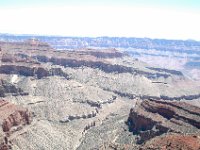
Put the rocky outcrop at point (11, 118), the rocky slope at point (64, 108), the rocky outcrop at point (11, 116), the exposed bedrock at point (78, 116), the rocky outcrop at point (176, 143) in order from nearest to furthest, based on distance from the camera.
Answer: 1. the rocky outcrop at point (176, 143)
2. the rocky outcrop at point (11, 118)
3. the rocky outcrop at point (11, 116)
4. the rocky slope at point (64, 108)
5. the exposed bedrock at point (78, 116)

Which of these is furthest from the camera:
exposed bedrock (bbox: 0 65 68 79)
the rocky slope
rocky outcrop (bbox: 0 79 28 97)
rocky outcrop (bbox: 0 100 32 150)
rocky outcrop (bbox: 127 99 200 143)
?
exposed bedrock (bbox: 0 65 68 79)

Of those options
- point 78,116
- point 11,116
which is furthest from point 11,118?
point 78,116

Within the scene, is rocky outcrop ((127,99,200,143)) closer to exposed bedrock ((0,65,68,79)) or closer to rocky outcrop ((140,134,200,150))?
rocky outcrop ((140,134,200,150))

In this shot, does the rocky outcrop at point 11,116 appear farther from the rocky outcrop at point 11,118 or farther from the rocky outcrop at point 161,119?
the rocky outcrop at point 161,119

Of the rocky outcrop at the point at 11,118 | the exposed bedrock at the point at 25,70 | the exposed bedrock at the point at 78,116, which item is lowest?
the exposed bedrock at the point at 78,116

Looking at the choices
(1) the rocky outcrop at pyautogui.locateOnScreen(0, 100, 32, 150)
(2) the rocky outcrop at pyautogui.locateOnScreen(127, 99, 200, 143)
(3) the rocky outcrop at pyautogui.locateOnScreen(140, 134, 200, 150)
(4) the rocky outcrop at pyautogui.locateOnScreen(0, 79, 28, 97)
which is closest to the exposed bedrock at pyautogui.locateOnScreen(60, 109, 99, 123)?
(4) the rocky outcrop at pyautogui.locateOnScreen(0, 79, 28, 97)

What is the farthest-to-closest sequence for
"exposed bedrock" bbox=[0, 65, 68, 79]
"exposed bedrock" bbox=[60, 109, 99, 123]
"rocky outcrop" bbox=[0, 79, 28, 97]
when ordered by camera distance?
1. "exposed bedrock" bbox=[0, 65, 68, 79]
2. "rocky outcrop" bbox=[0, 79, 28, 97]
3. "exposed bedrock" bbox=[60, 109, 99, 123]

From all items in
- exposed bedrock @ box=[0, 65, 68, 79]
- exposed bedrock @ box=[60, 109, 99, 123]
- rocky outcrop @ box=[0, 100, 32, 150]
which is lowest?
exposed bedrock @ box=[60, 109, 99, 123]

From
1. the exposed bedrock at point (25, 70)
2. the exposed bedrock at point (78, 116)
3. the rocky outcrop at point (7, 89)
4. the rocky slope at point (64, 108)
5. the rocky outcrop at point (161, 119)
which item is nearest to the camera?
the rocky outcrop at point (161, 119)

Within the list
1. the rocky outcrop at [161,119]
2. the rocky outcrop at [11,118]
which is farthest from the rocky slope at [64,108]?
the rocky outcrop at [11,118]

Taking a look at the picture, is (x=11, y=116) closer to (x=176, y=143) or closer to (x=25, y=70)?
(x=176, y=143)
